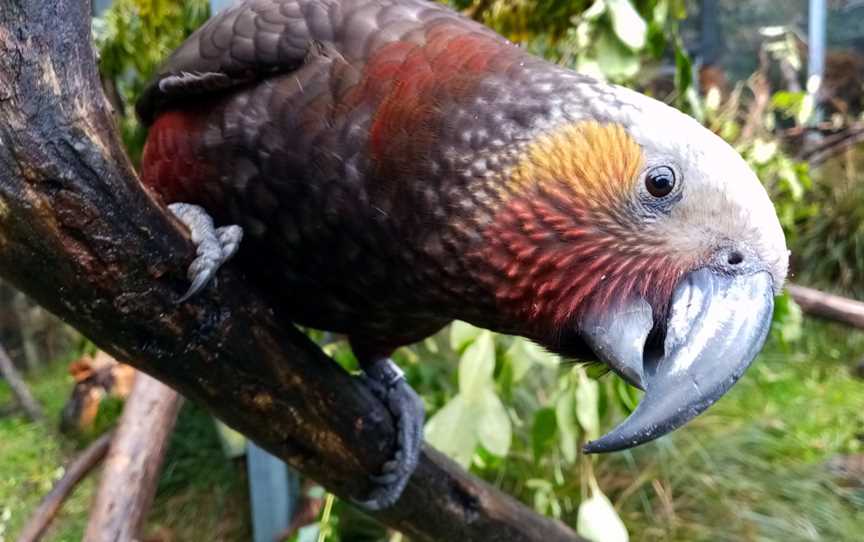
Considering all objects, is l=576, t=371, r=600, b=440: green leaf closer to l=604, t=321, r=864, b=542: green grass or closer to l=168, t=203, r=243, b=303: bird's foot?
l=168, t=203, r=243, b=303: bird's foot

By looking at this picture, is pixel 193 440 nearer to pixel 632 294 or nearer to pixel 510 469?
pixel 510 469

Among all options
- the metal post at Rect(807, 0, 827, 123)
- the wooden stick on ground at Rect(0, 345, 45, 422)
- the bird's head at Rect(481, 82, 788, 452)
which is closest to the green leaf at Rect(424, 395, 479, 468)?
the bird's head at Rect(481, 82, 788, 452)

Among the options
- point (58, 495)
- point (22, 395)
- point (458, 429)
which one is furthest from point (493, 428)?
point (22, 395)

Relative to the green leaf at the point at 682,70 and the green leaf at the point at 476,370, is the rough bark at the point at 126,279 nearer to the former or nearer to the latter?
the green leaf at the point at 476,370

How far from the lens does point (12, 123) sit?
64 cm

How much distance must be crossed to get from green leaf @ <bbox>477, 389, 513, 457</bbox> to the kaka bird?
328mm

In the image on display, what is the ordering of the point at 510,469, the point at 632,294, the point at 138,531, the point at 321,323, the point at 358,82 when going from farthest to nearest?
the point at 510,469 < the point at 138,531 < the point at 321,323 < the point at 358,82 < the point at 632,294

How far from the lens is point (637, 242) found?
79 centimetres

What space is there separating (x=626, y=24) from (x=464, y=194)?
2.44 feet

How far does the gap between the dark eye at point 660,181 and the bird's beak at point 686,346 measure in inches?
3.3

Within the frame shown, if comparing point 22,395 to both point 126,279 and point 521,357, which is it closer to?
point 521,357

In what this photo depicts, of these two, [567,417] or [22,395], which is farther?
[22,395]

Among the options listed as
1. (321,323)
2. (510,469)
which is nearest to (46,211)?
(321,323)

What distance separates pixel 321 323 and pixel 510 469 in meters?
1.28
